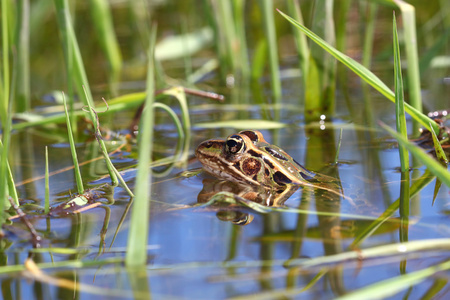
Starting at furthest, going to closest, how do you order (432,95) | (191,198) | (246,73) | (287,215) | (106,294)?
(246,73) < (432,95) < (191,198) < (287,215) < (106,294)

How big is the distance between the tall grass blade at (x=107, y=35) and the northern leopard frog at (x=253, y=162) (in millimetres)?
2471

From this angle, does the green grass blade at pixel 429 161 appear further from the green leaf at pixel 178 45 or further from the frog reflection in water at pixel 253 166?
the green leaf at pixel 178 45

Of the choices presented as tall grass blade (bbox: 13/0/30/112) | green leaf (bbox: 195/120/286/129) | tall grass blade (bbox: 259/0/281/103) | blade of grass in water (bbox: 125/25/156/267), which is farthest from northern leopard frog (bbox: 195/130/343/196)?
tall grass blade (bbox: 13/0/30/112)

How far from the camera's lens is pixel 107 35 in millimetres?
5719

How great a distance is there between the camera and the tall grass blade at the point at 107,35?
17.8 feet

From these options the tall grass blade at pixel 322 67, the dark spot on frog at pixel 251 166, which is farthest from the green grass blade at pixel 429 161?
the tall grass blade at pixel 322 67

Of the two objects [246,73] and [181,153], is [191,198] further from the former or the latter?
[246,73]

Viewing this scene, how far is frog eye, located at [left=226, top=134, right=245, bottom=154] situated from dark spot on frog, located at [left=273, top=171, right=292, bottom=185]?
10.0 inches

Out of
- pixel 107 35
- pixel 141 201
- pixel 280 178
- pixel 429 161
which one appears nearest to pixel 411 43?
pixel 280 178

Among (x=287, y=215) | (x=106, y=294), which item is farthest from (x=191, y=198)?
(x=106, y=294)

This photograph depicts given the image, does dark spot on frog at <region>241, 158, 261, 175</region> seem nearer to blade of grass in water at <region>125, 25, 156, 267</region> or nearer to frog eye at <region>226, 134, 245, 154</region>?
frog eye at <region>226, 134, 245, 154</region>

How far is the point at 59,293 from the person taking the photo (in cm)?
181

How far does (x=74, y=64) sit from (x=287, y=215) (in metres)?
1.93

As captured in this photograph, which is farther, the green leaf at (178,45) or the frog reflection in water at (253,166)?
the green leaf at (178,45)
